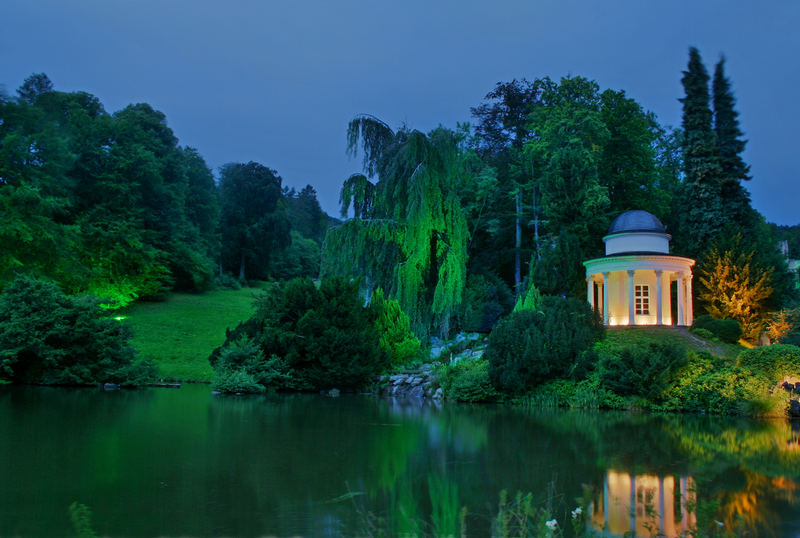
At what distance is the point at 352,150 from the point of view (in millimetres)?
26578

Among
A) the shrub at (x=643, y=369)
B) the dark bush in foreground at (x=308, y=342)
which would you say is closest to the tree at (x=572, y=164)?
the shrub at (x=643, y=369)

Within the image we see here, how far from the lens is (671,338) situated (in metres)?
22.7

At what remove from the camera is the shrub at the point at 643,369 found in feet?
56.2

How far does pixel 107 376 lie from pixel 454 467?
1552cm

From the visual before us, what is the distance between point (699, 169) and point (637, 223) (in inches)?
251

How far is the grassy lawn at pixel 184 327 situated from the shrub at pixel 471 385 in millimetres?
9083

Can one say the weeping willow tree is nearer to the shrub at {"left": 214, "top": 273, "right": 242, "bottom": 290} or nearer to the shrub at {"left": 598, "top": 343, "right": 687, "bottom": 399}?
the shrub at {"left": 598, "top": 343, "right": 687, "bottom": 399}

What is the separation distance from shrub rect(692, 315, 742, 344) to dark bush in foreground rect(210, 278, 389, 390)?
12.5 m

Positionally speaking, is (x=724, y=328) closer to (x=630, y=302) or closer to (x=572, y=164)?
(x=630, y=302)

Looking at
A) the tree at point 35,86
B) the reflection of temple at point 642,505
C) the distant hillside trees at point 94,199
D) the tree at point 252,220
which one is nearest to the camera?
the reflection of temple at point 642,505

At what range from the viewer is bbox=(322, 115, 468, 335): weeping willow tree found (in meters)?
23.9

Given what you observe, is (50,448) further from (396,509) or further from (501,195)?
(501,195)

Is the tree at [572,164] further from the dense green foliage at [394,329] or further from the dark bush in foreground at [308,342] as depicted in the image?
the dark bush in foreground at [308,342]

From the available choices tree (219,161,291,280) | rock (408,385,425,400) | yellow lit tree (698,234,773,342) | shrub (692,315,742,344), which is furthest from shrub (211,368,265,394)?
tree (219,161,291,280)
